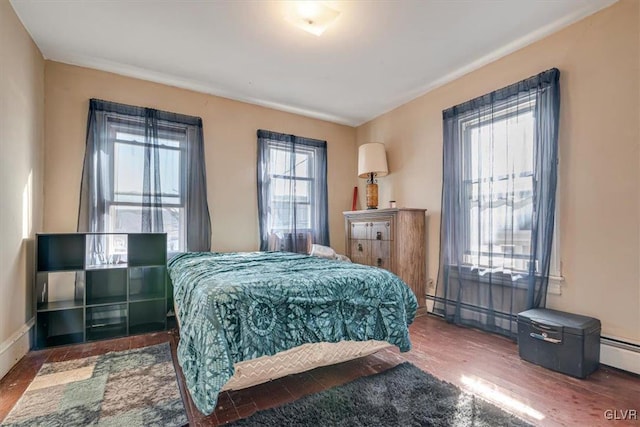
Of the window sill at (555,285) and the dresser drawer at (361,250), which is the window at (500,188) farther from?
the dresser drawer at (361,250)

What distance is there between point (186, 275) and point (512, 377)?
237cm

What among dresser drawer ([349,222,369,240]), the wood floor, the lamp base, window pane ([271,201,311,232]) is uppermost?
the lamp base

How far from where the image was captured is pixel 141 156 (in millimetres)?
3289

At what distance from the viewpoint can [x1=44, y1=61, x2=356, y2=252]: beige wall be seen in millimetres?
2996

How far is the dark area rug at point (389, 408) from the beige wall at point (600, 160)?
1384 mm

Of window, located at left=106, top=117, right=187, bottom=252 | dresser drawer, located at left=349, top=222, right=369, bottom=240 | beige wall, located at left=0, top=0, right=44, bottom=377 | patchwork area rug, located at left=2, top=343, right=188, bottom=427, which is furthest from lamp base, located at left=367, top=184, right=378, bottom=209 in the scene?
beige wall, located at left=0, top=0, right=44, bottom=377

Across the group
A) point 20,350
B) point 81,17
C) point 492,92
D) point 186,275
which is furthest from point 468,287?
point 81,17

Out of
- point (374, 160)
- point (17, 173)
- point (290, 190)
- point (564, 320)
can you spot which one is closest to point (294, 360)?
point (564, 320)

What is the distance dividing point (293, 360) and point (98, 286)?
2429 mm

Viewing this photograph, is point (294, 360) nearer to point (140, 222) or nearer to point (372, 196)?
point (140, 222)

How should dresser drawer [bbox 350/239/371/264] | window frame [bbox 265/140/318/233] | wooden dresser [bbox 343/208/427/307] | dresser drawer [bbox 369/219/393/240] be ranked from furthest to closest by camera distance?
1. window frame [bbox 265/140/318/233]
2. dresser drawer [bbox 350/239/371/264]
3. dresser drawer [bbox 369/219/393/240]
4. wooden dresser [bbox 343/208/427/307]

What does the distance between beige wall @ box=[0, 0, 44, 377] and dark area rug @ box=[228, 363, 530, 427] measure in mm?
2009

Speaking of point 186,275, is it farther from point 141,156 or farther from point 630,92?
point 630,92

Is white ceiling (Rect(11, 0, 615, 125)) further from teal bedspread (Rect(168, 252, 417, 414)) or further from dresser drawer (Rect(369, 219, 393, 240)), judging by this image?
teal bedspread (Rect(168, 252, 417, 414))
